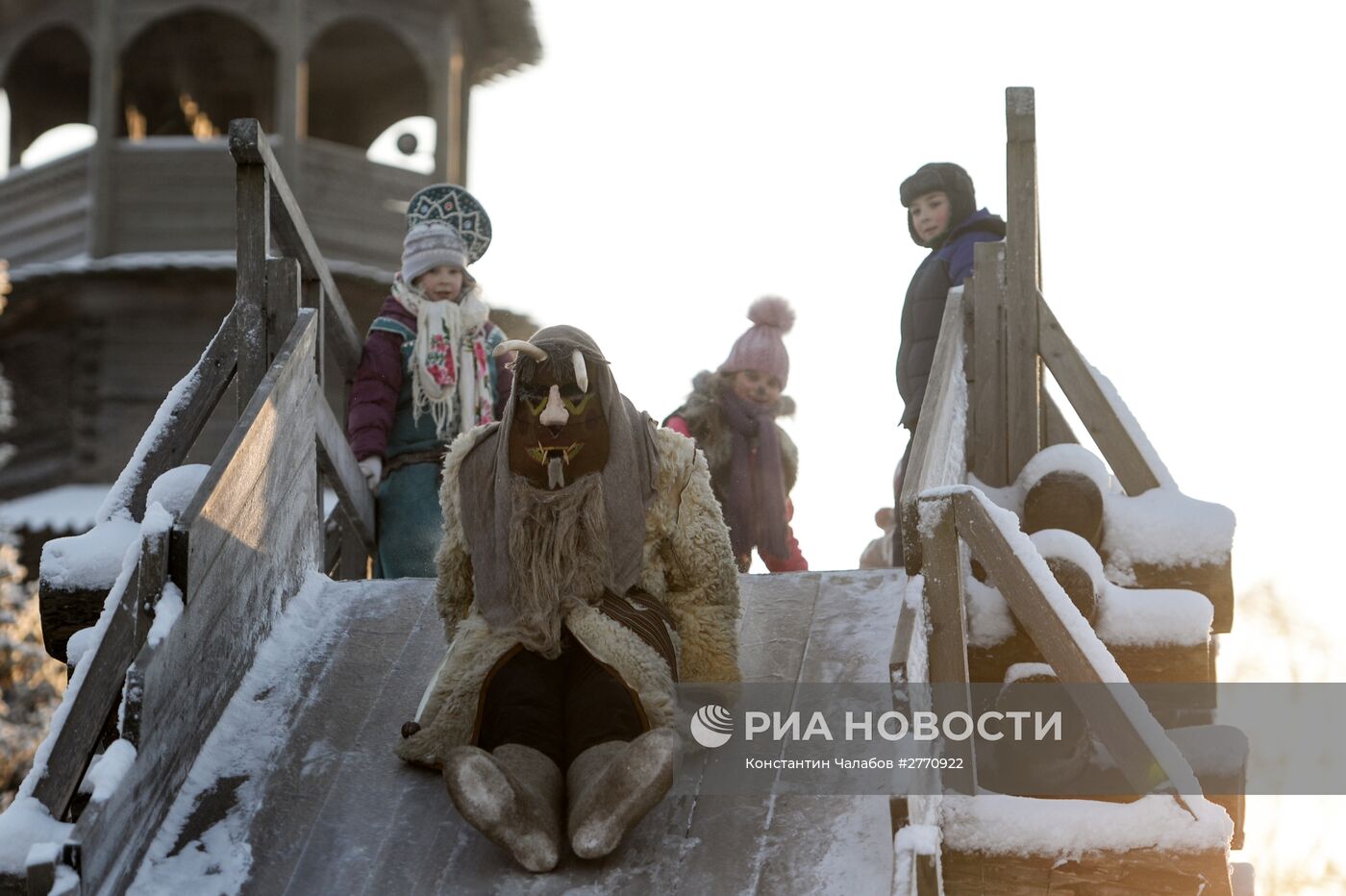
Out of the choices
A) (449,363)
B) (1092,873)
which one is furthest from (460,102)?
(1092,873)

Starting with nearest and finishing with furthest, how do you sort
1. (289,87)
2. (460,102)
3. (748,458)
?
(748,458)
(289,87)
(460,102)

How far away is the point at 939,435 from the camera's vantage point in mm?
5352

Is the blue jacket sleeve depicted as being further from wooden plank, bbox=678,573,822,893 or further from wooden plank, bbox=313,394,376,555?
wooden plank, bbox=313,394,376,555

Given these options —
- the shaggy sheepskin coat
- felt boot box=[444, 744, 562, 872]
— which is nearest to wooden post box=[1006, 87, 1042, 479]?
the shaggy sheepskin coat

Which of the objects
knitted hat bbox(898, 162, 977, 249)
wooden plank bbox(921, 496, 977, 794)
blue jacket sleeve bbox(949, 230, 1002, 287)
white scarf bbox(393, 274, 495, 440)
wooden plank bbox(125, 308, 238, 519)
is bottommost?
wooden plank bbox(921, 496, 977, 794)

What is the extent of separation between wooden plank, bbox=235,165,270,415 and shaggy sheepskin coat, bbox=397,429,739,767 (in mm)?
1288

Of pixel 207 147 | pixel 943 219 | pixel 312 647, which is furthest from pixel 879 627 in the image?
pixel 207 147

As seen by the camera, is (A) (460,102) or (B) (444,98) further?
(A) (460,102)

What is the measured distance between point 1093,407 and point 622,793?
2975 millimetres

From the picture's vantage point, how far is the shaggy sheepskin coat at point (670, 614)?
4.70m

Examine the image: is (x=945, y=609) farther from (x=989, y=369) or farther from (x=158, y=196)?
(x=158, y=196)

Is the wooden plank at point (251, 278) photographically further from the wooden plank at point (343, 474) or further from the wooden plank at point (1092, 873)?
the wooden plank at point (1092, 873)

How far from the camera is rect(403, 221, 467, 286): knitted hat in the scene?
23.7ft

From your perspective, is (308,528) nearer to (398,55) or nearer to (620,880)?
(620,880)
